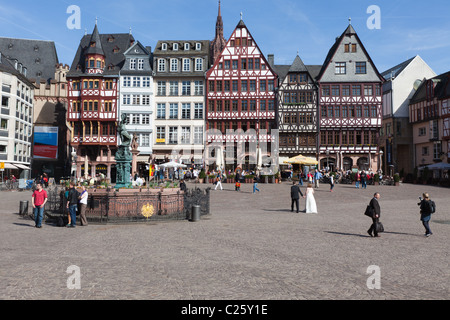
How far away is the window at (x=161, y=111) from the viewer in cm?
4900

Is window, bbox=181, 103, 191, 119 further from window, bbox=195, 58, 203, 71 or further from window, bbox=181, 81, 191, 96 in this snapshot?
window, bbox=195, 58, 203, 71

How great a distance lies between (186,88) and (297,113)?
46.7 feet

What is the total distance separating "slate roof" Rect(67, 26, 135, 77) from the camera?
159 feet

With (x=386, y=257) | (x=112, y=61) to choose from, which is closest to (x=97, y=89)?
(x=112, y=61)

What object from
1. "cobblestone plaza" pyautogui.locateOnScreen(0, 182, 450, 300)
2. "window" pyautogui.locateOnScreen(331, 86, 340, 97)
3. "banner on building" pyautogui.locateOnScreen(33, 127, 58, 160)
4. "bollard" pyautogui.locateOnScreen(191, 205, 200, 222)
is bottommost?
"cobblestone plaza" pyautogui.locateOnScreen(0, 182, 450, 300)

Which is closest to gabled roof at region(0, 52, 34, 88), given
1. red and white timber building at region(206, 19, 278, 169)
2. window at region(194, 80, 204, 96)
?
window at region(194, 80, 204, 96)

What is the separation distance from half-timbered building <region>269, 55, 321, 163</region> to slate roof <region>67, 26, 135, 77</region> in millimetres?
20840

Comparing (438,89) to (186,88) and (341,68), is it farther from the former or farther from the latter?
(186,88)

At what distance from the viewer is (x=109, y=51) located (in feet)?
168

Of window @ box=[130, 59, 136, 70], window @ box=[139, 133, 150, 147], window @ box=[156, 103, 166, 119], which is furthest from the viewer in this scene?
window @ box=[130, 59, 136, 70]

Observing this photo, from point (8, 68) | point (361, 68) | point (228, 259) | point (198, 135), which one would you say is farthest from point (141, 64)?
point (228, 259)

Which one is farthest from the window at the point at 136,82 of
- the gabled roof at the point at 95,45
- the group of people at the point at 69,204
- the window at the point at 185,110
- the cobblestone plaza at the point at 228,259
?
the group of people at the point at 69,204
